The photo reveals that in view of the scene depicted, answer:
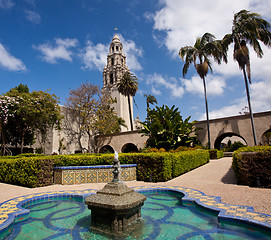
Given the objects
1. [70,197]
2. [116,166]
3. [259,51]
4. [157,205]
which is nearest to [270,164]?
[157,205]

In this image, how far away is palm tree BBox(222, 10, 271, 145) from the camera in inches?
672

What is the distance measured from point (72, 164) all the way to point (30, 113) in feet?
50.2

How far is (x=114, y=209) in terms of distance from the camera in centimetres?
371

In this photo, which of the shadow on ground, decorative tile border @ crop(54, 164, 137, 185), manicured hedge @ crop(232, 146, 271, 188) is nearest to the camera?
manicured hedge @ crop(232, 146, 271, 188)

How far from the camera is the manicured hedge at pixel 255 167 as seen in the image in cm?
708

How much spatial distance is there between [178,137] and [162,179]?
864cm

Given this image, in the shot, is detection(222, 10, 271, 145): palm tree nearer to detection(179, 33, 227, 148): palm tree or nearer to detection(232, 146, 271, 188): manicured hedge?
detection(179, 33, 227, 148): palm tree

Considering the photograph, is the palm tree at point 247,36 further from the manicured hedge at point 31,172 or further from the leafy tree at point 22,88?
the leafy tree at point 22,88

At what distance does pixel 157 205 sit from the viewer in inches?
231

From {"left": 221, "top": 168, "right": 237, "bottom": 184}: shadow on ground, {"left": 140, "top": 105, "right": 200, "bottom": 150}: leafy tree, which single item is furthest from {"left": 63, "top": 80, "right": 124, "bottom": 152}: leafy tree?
{"left": 221, "top": 168, "right": 237, "bottom": 184}: shadow on ground

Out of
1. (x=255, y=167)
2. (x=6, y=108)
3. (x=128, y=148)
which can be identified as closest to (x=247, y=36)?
(x=255, y=167)

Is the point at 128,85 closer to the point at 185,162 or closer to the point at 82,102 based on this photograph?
the point at 82,102

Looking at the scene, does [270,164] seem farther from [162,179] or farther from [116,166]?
[116,166]

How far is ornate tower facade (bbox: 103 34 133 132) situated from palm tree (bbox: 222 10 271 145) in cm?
3226
